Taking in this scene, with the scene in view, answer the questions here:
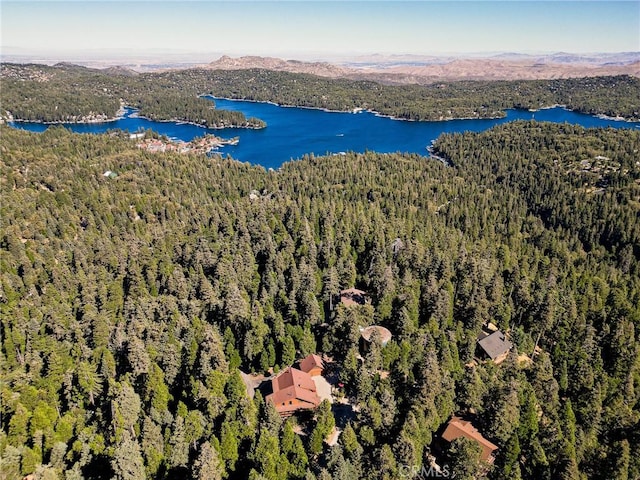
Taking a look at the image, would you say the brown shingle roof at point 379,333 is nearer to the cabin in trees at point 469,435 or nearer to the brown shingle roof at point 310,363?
the brown shingle roof at point 310,363

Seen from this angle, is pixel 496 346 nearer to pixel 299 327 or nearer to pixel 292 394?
pixel 299 327

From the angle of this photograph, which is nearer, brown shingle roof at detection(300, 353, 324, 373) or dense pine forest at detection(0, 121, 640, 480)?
dense pine forest at detection(0, 121, 640, 480)

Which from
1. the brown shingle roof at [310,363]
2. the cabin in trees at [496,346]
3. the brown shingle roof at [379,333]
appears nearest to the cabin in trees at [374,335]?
the brown shingle roof at [379,333]

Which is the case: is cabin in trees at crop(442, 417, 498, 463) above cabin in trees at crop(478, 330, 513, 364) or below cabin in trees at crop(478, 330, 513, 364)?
above

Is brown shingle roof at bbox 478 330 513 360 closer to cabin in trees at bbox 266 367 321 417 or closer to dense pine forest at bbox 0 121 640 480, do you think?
dense pine forest at bbox 0 121 640 480

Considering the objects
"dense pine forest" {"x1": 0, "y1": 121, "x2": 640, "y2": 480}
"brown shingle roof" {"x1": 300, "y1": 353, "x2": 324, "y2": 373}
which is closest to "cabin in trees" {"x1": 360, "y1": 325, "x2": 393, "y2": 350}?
"dense pine forest" {"x1": 0, "y1": 121, "x2": 640, "y2": 480}

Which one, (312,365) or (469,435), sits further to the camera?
(312,365)

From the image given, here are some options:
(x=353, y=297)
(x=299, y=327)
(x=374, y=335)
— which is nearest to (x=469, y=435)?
(x=374, y=335)
